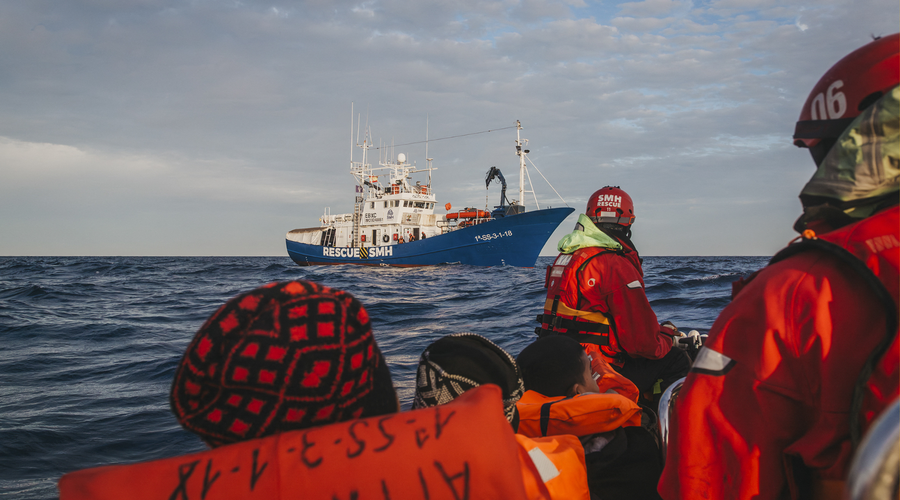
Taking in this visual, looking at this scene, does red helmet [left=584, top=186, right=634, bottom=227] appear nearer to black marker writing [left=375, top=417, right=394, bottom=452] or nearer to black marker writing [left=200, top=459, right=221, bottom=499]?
black marker writing [left=375, top=417, right=394, bottom=452]

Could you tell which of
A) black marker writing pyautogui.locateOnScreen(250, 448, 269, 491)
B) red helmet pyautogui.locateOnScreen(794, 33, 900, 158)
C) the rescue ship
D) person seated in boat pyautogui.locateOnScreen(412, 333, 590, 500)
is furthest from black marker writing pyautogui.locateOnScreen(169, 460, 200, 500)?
the rescue ship

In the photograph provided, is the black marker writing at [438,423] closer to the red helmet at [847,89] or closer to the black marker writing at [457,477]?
the black marker writing at [457,477]

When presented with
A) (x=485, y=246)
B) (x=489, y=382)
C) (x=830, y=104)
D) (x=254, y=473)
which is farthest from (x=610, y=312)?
(x=485, y=246)

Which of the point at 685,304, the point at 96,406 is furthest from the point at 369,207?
the point at 96,406

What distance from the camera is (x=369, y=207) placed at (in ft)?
123

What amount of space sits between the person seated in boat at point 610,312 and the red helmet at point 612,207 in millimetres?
128

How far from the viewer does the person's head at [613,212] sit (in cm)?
405

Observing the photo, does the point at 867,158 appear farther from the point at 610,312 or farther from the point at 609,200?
the point at 609,200

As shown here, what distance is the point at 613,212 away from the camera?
4.05 metres

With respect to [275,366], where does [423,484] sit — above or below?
below

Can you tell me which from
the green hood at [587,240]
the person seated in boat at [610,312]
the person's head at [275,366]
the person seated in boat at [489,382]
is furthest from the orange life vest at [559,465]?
the green hood at [587,240]

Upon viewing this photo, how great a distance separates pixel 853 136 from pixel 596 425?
4.83 feet

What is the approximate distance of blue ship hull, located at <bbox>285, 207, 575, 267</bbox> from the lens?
30.3m

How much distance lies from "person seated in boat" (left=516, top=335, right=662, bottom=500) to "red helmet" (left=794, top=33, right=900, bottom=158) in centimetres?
126
